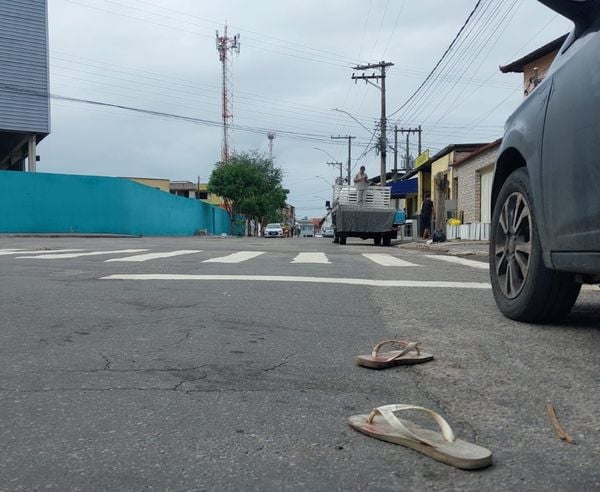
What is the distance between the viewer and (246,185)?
55.5 m

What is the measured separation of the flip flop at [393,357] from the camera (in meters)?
3.13

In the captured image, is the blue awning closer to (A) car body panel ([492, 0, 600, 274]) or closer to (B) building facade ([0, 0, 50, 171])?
(B) building facade ([0, 0, 50, 171])

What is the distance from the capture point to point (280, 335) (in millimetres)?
3926

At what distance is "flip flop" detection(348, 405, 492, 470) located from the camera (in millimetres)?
1993

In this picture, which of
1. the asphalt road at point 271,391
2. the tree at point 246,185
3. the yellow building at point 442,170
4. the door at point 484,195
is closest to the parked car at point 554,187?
the asphalt road at point 271,391

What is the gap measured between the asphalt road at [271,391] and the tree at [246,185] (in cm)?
5000

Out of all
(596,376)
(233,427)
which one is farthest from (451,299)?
(233,427)

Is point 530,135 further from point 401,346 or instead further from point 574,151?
point 401,346

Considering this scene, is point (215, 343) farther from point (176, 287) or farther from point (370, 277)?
point (370, 277)

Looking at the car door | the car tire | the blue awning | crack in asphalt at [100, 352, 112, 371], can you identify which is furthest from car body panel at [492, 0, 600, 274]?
the blue awning

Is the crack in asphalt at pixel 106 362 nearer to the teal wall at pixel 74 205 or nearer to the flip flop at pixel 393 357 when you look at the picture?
the flip flop at pixel 393 357

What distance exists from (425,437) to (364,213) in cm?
1932

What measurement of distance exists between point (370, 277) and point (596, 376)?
452cm

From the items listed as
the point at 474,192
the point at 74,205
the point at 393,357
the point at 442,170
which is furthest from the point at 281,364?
the point at 442,170
